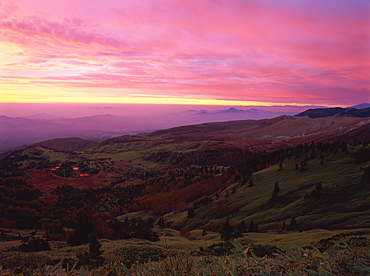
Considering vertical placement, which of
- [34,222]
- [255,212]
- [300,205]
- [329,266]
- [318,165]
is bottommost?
[34,222]

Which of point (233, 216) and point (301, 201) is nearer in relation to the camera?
point (301, 201)

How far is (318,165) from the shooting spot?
22094mm

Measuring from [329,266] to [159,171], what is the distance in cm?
7823

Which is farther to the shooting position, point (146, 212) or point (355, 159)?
point (146, 212)

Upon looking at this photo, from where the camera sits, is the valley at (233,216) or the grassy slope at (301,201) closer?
the valley at (233,216)

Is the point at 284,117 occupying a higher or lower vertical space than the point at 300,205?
higher

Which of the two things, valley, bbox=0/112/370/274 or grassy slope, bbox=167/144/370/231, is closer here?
valley, bbox=0/112/370/274

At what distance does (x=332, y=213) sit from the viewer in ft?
50.0

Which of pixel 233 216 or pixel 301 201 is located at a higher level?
pixel 301 201

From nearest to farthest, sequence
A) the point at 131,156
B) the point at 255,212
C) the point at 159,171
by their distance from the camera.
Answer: the point at 255,212
the point at 159,171
the point at 131,156

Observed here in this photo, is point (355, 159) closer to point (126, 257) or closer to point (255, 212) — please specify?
point (255, 212)

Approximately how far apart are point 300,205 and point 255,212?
383 cm

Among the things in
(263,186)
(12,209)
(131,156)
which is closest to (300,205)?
(263,186)

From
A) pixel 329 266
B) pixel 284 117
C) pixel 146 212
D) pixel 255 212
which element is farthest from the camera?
pixel 284 117
